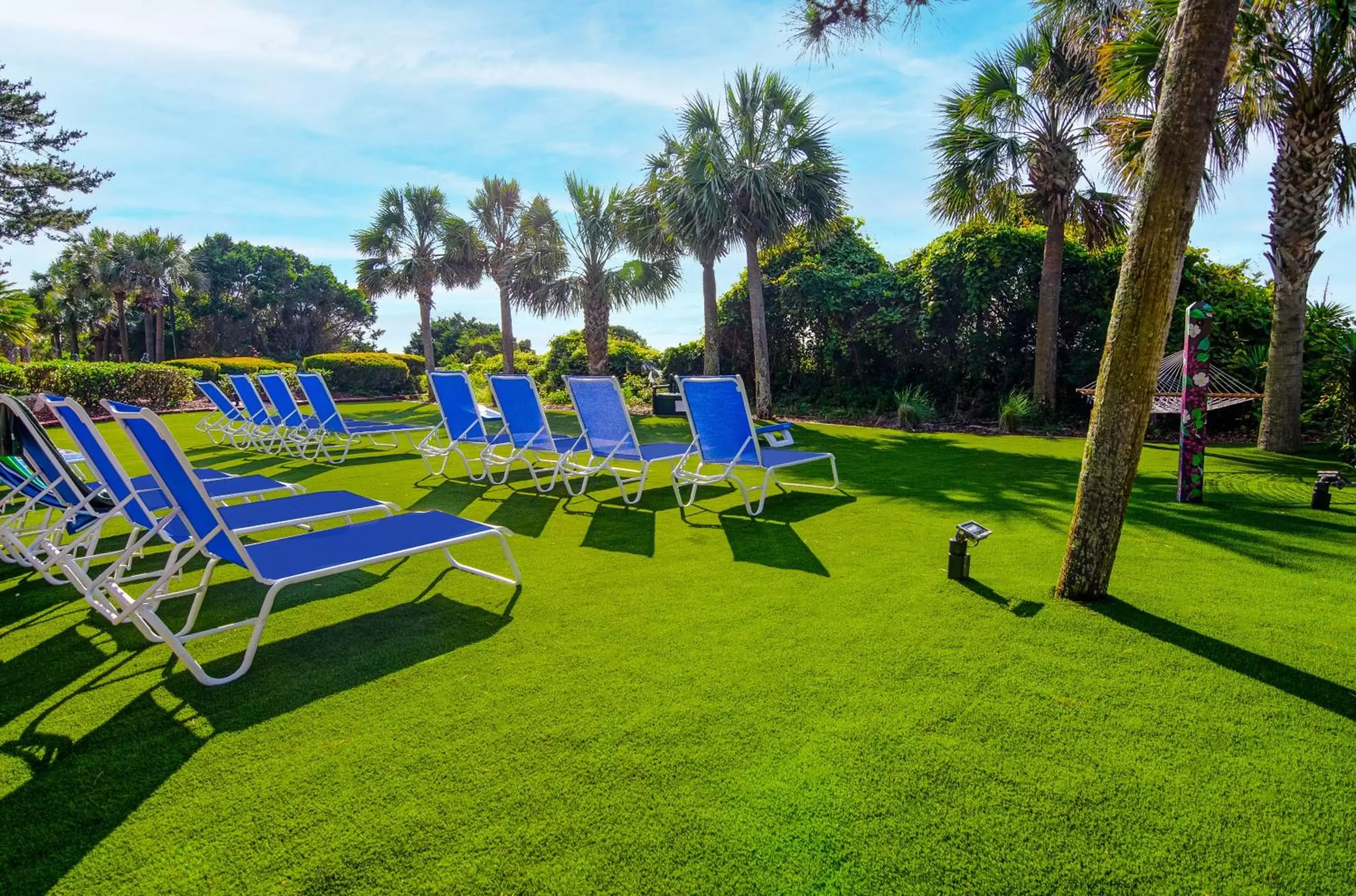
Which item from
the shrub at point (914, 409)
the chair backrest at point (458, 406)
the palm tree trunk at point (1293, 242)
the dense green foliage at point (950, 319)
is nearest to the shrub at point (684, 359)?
the dense green foliage at point (950, 319)

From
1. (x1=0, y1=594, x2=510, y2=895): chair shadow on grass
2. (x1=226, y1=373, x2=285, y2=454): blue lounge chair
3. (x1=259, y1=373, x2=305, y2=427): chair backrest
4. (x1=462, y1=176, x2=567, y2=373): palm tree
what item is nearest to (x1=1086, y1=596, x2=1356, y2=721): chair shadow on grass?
(x1=0, y1=594, x2=510, y2=895): chair shadow on grass

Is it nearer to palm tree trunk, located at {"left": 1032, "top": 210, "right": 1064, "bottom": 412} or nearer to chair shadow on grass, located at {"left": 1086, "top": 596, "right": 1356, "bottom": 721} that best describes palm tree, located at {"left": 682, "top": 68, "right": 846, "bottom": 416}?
palm tree trunk, located at {"left": 1032, "top": 210, "right": 1064, "bottom": 412}

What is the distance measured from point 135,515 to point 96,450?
0.78 m

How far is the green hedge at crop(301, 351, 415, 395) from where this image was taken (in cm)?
2412

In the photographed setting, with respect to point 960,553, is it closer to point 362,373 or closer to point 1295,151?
point 1295,151

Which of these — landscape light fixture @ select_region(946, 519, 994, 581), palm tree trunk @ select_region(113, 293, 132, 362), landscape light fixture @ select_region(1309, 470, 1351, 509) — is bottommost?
landscape light fixture @ select_region(946, 519, 994, 581)

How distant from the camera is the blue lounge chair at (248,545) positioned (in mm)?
2613

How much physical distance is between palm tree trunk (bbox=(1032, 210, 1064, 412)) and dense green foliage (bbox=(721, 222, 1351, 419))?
0.77 m

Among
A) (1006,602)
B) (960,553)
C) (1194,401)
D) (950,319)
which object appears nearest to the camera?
(1006,602)

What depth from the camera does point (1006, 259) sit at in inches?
500

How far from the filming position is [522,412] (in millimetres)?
6762

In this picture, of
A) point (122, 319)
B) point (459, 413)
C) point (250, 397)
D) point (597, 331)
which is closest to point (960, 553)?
point (459, 413)

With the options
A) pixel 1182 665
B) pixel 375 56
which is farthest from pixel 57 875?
pixel 375 56

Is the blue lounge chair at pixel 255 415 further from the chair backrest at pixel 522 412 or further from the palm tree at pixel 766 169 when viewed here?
the palm tree at pixel 766 169
